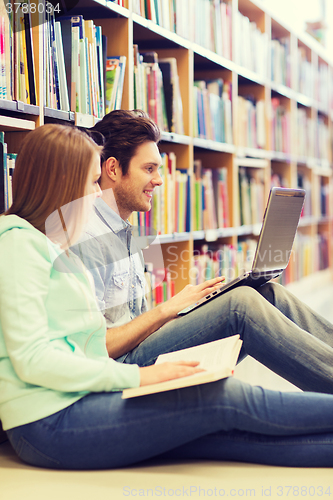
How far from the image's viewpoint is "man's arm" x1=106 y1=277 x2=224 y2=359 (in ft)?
4.44

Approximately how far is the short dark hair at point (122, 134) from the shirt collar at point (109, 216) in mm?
151

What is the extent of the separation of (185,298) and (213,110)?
154cm

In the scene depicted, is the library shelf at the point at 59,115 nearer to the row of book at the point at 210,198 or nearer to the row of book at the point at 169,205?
the row of book at the point at 169,205

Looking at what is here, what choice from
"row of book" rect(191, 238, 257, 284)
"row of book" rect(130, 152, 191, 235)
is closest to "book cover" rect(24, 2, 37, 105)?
"row of book" rect(130, 152, 191, 235)

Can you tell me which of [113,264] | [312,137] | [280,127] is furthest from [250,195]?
[113,264]

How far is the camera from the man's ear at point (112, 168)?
1.60 metres

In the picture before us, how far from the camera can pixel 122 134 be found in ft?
5.21

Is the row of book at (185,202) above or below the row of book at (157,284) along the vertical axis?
above

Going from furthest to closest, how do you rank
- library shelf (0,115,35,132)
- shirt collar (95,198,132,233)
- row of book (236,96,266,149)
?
row of book (236,96,266,149) → shirt collar (95,198,132,233) → library shelf (0,115,35,132)

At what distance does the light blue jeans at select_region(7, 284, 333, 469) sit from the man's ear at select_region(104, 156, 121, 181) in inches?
26.8

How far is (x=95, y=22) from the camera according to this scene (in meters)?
1.84

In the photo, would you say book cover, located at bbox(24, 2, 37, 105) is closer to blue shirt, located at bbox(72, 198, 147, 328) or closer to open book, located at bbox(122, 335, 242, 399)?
blue shirt, located at bbox(72, 198, 147, 328)

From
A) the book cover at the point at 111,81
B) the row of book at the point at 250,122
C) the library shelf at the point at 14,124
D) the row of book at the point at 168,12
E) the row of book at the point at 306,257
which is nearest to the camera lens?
the library shelf at the point at 14,124

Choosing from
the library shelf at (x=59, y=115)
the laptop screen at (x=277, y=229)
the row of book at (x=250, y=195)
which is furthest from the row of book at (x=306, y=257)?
the library shelf at (x=59, y=115)
